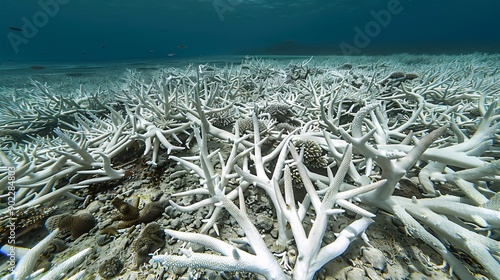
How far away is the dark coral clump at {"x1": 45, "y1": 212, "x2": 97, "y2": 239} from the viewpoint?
1441 mm

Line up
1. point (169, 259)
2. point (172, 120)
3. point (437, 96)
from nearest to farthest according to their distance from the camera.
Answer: point (169, 259) < point (172, 120) < point (437, 96)

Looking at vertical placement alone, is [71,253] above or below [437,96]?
below

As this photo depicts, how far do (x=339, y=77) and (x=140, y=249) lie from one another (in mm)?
4689

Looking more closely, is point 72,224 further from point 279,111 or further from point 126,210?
point 279,111

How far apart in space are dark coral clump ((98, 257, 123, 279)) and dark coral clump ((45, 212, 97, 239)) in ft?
1.40

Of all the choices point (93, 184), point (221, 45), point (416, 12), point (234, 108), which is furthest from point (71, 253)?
point (221, 45)

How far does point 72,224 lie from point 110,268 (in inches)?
21.4

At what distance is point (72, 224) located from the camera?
1.45 metres

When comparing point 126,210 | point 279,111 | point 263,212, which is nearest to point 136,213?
point 126,210

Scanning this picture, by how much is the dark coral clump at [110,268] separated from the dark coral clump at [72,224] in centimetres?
43

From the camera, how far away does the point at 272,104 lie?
2918 mm

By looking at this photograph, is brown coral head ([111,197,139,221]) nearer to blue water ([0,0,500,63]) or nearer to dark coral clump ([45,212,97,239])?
dark coral clump ([45,212,97,239])

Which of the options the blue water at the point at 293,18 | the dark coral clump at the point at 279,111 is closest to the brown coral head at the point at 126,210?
the dark coral clump at the point at 279,111

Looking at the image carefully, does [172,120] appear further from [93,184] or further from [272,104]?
[272,104]
